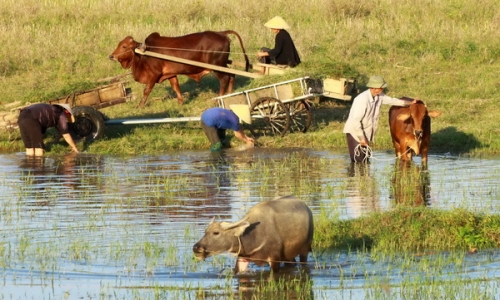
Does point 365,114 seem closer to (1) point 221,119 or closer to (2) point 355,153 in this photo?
(2) point 355,153

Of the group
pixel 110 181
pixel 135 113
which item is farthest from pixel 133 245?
pixel 135 113

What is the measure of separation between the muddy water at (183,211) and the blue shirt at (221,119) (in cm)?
50

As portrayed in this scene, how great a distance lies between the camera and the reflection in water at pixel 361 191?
1142 centimetres

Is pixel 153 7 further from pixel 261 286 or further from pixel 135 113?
pixel 261 286

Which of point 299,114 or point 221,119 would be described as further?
point 299,114

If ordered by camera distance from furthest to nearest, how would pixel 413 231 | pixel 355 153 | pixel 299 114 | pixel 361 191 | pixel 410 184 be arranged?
pixel 299 114
pixel 355 153
pixel 410 184
pixel 361 191
pixel 413 231

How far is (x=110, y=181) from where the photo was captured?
13938 millimetres

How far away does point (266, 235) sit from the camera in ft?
27.4

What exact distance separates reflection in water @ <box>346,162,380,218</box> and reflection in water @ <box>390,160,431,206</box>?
10.1 inches

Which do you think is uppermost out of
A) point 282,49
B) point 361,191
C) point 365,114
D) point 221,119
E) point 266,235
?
point 282,49

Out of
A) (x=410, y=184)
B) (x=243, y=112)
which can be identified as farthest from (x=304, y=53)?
(x=410, y=184)

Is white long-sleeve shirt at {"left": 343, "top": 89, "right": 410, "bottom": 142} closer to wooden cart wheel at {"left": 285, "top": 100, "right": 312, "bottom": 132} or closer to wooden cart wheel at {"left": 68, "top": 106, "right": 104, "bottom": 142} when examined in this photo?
wooden cart wheel at {"left": 285, "top": 100, "right": 312, "bottom": 132}

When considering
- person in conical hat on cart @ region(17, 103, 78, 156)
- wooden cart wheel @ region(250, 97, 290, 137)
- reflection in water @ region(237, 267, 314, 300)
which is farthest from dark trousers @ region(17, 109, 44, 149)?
reflection in water @ region(237, 267, 314, 300)

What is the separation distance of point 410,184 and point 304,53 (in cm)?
918
